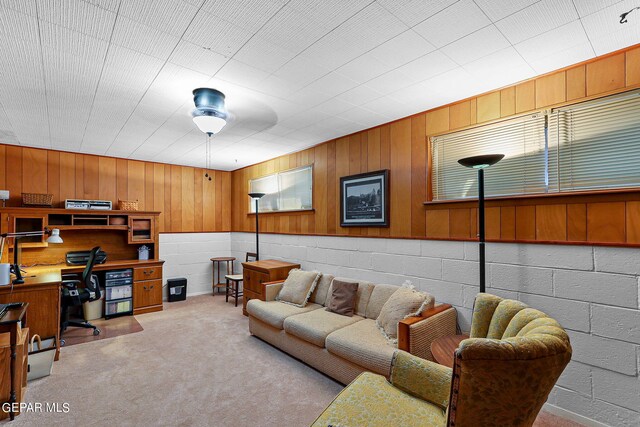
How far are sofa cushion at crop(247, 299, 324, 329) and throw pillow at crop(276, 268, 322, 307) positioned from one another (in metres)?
0.08

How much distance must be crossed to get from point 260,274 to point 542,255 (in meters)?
3.44

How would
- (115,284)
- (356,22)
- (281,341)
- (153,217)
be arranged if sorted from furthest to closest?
(153,217) < (115,284) < (281,341) < (356,22)

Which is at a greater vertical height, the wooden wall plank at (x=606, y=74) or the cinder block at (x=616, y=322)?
the wooden wall plank at (x=606, y=74)

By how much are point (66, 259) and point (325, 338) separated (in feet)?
14.6

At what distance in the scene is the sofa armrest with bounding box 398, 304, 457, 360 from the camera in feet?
7.70

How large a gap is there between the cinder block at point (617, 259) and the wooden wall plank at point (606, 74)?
A: 3.70 ft

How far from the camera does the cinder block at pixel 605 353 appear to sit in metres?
1.99

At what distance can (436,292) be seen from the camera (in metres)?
3.03

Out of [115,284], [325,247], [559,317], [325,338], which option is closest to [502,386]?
[559,317]

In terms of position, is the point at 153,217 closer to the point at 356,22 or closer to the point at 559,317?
the point at 356,22

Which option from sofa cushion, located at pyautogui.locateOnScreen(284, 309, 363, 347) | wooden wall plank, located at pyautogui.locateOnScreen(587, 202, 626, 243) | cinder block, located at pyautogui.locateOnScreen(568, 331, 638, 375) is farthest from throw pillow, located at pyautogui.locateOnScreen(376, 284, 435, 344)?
wooden wall plank, located at pyautogui.locateOnScreen(587, 202, 626, 243)

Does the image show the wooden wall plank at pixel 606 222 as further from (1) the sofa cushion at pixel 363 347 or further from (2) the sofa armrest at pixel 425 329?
(1) the sofa cushion at pixel 363 347

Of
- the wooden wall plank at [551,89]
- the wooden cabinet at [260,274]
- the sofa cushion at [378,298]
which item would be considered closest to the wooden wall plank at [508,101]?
the wooden wall plank at [551,89]

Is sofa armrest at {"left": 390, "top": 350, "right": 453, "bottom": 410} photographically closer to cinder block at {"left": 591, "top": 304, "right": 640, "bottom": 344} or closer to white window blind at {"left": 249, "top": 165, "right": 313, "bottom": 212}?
cinder block at {"left": 591, "top": 304, "right": 640, "bottom": 344}
